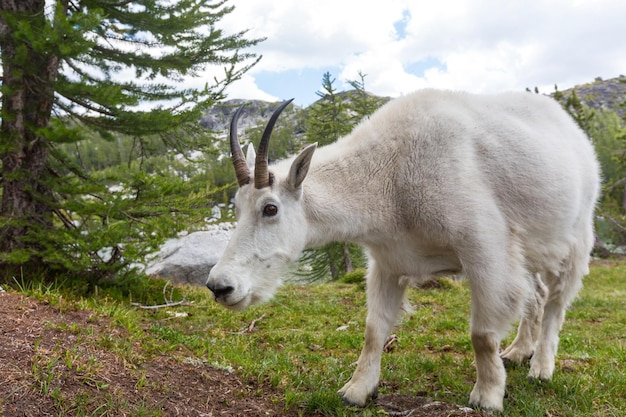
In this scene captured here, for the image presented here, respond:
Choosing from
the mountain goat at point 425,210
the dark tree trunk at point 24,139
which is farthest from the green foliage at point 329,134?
the mountain goat at point 425,210

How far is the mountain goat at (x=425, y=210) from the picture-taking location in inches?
162

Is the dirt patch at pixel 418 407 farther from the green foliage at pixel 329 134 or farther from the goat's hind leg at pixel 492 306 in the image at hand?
the green foliage at pixel 329 134

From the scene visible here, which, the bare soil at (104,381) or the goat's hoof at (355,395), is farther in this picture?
the goat's hoof at (355,395)

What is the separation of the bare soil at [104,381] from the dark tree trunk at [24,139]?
3.01 m

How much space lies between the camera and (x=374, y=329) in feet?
15.9

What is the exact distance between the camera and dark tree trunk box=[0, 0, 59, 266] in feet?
24.2

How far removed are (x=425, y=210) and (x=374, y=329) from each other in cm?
135

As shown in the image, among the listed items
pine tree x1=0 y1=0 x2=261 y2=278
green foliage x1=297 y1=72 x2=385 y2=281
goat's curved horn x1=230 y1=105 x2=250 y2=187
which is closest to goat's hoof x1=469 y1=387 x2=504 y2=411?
goat's curved horn x1=230 y1=105 x2=250 y2=187

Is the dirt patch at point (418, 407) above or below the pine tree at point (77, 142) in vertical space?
below

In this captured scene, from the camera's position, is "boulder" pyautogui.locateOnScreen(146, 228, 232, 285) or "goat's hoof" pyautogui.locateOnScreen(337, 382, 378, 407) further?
"boulder" pyautogui.locateOnScreen(146, 228, 232, 285)

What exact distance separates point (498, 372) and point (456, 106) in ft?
8.11

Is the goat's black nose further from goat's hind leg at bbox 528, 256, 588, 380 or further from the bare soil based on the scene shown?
goat's hind leg at bbox 528, 256, 588, 380

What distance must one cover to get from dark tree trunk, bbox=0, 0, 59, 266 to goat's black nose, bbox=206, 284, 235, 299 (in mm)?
5051

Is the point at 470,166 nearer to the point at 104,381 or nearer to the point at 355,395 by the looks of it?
the point at 355,395
